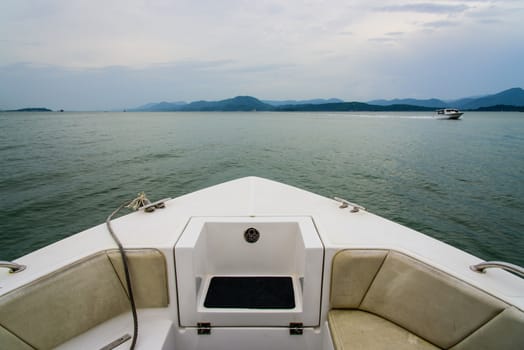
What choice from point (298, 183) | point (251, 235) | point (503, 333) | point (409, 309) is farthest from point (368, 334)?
point (298, 183)

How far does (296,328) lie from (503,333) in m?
1.18

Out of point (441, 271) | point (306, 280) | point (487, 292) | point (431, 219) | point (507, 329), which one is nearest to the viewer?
point (507, 329)

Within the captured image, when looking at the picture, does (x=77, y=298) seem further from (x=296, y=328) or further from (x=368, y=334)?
(x=368, y=334)

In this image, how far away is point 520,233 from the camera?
267 inches

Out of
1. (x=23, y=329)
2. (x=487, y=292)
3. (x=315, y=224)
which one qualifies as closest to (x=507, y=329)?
(x=487, y=292)

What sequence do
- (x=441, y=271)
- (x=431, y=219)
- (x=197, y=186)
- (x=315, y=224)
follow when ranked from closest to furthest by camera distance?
1. (x=441, y=271)
2. (x=315, y=224)
3. (x=431, y=219)
4. (x=197, y=186)

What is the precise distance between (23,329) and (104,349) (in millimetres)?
432

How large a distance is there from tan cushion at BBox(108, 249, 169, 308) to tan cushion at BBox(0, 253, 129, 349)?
0.21 feet

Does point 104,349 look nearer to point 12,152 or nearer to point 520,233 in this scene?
point 520,233

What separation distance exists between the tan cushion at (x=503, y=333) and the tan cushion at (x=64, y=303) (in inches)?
84.4

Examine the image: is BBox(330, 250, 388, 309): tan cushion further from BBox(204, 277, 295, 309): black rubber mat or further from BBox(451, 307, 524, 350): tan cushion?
BBox(451, 307, 524, 350): tan cushion

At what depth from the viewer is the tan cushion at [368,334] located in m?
1.50

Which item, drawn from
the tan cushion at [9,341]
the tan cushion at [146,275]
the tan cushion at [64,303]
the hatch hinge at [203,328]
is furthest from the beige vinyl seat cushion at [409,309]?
the tan cushion at [9,341]

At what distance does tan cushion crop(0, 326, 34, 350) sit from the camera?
1251 millimetres
